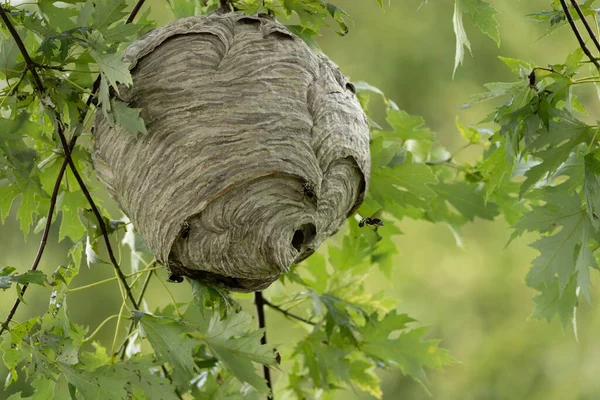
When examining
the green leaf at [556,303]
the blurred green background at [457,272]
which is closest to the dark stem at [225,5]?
the green leaf at [556,303]

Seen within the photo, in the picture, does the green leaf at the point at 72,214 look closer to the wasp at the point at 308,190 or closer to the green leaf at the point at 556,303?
the wasp at the point at 308,190

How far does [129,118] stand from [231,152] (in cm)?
14

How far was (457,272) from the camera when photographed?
5098 mm

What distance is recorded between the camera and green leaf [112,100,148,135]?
1.12 m

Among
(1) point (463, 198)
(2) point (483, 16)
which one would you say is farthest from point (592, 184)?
(1) point (463, 198)

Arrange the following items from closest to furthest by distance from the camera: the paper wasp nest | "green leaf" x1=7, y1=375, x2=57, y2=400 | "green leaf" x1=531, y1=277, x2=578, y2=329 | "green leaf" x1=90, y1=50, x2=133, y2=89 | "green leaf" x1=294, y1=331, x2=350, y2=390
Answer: "green leaf" x1=90, y1=50, x2=133, y2=89
the paper wasp nest
"green leaf" x1=7, y1=375, x2=57, y2=400
"green leaf" x1=531, y1=277, x2=578, y2=329
"green leaf" x1=294, y1=331, x2=350, y2=390

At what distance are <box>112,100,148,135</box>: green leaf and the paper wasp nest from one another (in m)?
0.04

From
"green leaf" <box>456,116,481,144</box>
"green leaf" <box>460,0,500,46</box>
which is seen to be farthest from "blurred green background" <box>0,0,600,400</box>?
"green leaf" <box>460,0,500,46</box>

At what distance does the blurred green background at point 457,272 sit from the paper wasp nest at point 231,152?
3452 millimetres

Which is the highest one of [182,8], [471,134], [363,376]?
[182,8]

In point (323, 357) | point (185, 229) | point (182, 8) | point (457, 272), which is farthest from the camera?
point (457, 272)

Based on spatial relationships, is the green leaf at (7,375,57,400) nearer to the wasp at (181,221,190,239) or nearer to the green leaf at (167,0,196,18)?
the wasp at (181,221,190,239)

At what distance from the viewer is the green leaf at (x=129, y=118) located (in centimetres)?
112

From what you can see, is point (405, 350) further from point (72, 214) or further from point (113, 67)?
point (113, 67)
